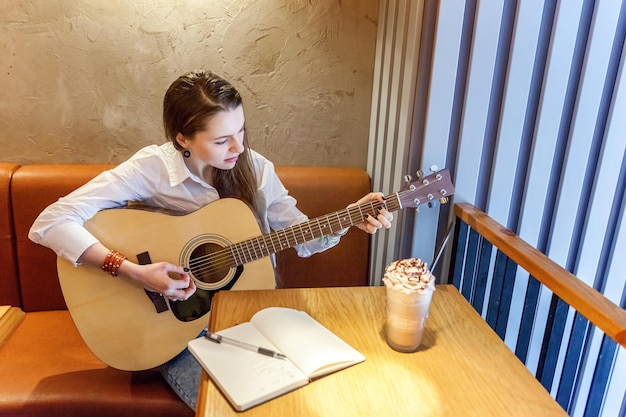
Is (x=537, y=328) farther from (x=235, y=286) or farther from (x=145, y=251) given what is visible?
(x=145, y=251)

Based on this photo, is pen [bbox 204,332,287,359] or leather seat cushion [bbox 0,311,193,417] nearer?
pen [bbox 204,332,287,359]

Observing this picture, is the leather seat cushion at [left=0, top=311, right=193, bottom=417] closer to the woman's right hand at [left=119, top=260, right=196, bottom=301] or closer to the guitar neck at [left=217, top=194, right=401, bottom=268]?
the woman's right hand at [left=119, top=260, right=196, bottom=301]

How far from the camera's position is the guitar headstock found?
127 cm

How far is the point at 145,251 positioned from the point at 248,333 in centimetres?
49

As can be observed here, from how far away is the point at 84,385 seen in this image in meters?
1.36

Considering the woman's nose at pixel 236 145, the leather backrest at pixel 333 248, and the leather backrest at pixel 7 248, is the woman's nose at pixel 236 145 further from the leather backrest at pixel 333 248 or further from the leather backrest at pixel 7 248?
the leather backrest at pixel 7 248

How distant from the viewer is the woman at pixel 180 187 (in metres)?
1.31

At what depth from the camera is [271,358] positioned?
0.96m

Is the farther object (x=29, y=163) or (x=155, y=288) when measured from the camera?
(x=29, y=163)

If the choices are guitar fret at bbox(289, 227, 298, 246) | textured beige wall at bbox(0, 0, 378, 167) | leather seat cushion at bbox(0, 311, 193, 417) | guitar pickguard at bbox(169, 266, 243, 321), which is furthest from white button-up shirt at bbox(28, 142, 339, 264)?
textured beige wall at bbox(0, 0, 378, 167)

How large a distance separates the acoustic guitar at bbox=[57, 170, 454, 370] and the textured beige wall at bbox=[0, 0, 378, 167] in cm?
68

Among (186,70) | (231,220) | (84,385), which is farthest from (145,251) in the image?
(186,70)

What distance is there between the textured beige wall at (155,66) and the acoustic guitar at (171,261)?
68cm

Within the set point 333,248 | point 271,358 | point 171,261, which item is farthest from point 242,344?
point 333,248
